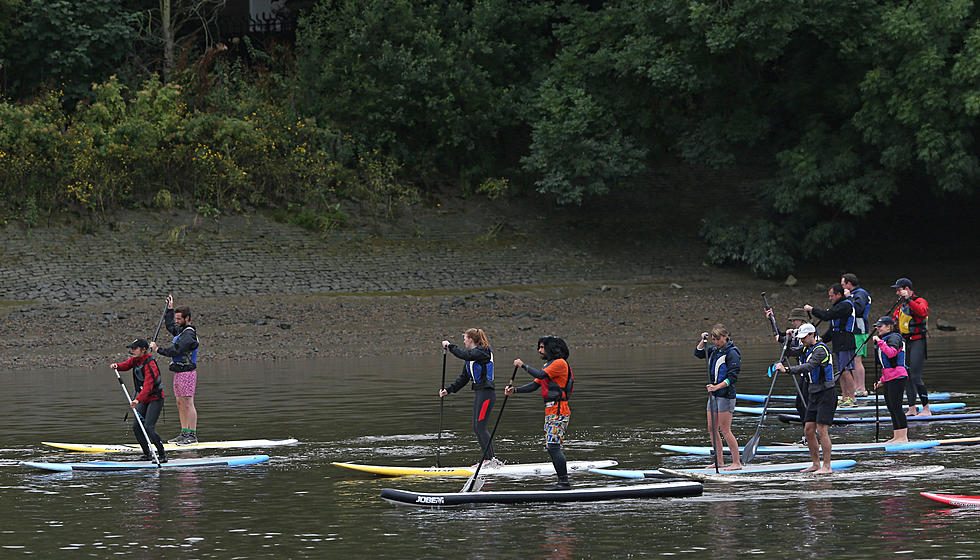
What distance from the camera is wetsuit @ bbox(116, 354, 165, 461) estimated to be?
17.7m

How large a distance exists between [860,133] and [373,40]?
50.9ft

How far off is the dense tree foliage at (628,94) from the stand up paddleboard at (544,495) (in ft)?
89.9

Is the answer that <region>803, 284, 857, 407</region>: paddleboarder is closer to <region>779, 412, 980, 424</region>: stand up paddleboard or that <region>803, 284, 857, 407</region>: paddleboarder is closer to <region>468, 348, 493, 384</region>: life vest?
<region>779, 412, 980, 424</region>: stand up paddleboard

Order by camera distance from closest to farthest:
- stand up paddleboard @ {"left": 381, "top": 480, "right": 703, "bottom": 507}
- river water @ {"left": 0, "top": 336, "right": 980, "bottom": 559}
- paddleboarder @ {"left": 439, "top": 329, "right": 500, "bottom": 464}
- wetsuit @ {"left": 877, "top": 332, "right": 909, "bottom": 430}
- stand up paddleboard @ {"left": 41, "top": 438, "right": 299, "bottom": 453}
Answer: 1. river water @ {"left": 0, "top": 336, "right": 980, "bottom": 559}
2. stand up paddleboard @ {"left": 381, "top": 480, "right": 703, "bottom": 507}
3. paddleboarder @ {"left": 439, "top": 329, "right": 500, "bottom": 464}
4. wetsuit @ {"left": 877, "top": 332, "right": 909, "bottom": 430}
5. stand up paddleboard @ {"left": 41, "top": 438, "right": 299, "bottom": 453}

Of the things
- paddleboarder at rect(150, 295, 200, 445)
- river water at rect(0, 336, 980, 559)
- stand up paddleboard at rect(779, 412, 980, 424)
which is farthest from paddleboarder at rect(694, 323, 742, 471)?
paddleboarder at rect(150, 295, 200, 445)

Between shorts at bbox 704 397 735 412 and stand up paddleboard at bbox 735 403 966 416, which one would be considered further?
stand up paddleboard at bbox 735 403 966 416

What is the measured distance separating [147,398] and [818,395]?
27.1 ft

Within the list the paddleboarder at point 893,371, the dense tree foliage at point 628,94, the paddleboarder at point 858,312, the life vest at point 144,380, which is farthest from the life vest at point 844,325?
the dense tree foliage at point 628,94

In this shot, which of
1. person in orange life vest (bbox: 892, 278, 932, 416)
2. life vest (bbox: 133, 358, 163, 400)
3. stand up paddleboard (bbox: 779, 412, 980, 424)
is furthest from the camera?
person in orange life vest (bbox: 892, 278, 932, 416)

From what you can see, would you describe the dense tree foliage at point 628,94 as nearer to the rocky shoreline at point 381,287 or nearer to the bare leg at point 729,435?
the rocky shoreline at point 381,287

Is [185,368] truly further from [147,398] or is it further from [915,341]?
[915,341]

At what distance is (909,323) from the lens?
21219 millimetres

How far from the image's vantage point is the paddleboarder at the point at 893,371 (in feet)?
59.3

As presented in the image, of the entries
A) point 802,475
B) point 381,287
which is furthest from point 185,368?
point 381,287
